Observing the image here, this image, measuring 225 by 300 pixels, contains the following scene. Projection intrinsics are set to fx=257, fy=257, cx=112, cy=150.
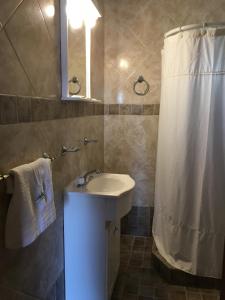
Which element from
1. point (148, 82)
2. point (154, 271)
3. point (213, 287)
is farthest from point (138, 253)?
point (148, 82)

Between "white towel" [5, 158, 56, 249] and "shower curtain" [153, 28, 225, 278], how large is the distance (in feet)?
3.88

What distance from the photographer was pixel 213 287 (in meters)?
2.00

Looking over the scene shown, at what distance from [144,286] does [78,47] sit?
189cm

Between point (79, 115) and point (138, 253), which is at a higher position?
point (79, 115)

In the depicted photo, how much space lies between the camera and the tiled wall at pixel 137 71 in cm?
246

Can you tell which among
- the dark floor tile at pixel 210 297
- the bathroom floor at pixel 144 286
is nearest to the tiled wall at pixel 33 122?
the bathroom floor at pixel 144 286

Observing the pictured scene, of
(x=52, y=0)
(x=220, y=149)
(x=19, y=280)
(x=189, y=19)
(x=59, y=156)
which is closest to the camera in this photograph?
(x=19, y=280)

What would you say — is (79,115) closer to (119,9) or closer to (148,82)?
(148,82)

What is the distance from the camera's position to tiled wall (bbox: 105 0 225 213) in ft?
8.09

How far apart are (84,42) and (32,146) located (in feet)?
3.58

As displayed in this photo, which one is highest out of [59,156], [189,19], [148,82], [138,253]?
[189,19]

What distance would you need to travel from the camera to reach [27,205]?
104cm

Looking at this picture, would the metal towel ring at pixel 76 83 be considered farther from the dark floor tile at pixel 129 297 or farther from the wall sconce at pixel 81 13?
the dark floor tile at pixel 129 297

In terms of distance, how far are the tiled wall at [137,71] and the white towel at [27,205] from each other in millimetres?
1602
